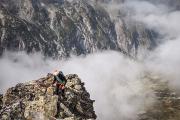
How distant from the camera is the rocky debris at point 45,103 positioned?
92625 millimetres

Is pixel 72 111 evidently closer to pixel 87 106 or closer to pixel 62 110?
pixel 62 110

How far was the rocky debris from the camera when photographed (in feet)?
304

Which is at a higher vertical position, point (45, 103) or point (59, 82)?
point (59, 82)

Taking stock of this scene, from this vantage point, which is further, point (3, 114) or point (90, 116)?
point (90, 116)

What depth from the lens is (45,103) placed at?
95.3 metres

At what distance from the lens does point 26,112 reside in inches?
3686

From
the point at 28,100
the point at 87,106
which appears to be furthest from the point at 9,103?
the point at 87,106

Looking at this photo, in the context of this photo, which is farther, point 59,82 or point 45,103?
point 59,82

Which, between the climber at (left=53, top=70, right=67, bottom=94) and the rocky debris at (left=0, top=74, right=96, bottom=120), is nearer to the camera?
the rocky debris at (left=0, top=74, right=96, bottom=120)

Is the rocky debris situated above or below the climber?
below

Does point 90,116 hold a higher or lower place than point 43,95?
lower

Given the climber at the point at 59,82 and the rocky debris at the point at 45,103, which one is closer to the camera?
the rocky debris at the point at 45,103

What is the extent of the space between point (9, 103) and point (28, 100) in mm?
5424

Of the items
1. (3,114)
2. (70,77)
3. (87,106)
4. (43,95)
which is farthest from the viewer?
(70,77)
